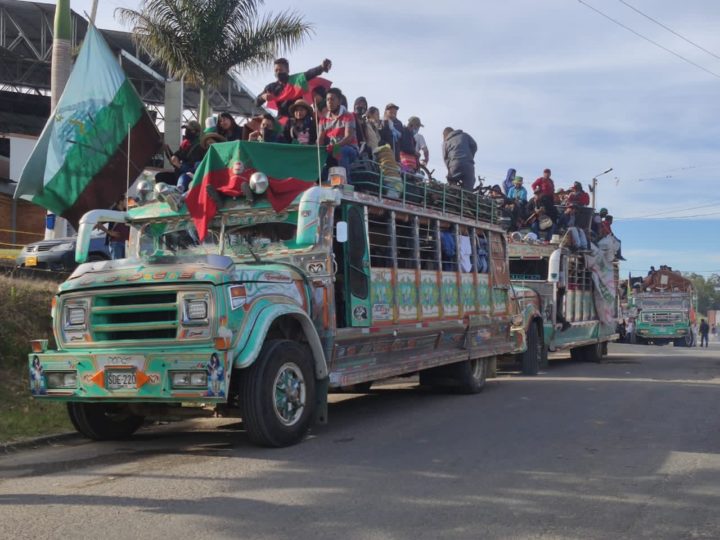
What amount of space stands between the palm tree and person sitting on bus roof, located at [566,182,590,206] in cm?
757

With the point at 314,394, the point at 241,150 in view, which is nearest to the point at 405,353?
the point at 314,394

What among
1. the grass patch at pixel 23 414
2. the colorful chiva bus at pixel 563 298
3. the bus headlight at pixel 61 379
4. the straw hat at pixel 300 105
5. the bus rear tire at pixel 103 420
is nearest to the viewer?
the bus headlight at pixel 61 379

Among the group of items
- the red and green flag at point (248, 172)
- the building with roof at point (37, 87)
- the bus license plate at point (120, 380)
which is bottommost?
the bus license plate at point (120, 380)

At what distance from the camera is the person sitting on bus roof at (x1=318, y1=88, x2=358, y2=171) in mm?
8797

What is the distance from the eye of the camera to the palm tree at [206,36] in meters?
15.8

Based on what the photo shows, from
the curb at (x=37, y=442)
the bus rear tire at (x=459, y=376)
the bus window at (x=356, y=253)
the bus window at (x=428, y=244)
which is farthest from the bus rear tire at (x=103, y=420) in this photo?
the bus rear tire at (x=459, y=376)

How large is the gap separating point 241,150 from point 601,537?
206 inches

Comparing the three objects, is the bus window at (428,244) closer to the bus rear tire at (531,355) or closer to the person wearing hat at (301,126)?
the person wearing hat at (301,126)

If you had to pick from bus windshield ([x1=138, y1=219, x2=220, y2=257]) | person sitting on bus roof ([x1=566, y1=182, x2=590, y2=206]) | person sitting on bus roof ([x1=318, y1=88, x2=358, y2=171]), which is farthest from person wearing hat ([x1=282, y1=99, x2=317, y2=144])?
person sitting on bus roof ([x1=566, y1=182, x2=590, y2=206])

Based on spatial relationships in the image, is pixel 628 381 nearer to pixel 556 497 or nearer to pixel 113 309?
pixel 556 497

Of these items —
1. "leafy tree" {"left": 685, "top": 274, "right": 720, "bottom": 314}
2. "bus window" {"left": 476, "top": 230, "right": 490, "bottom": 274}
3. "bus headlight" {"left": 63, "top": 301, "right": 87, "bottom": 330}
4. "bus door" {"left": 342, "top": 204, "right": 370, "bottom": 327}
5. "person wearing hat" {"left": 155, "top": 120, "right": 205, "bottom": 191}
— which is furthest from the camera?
"leafy tree" {"left": 685, "top": 274, "right": 720, "bottom": 314}

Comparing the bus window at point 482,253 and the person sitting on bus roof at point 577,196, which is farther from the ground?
the person sitting on bus roof at point 577,196

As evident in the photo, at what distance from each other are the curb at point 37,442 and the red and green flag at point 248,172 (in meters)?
2.46

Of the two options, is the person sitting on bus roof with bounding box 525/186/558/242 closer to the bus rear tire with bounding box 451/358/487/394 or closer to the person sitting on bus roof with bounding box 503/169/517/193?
the person sitting on bus roof with bounding box 503/169/517/193
